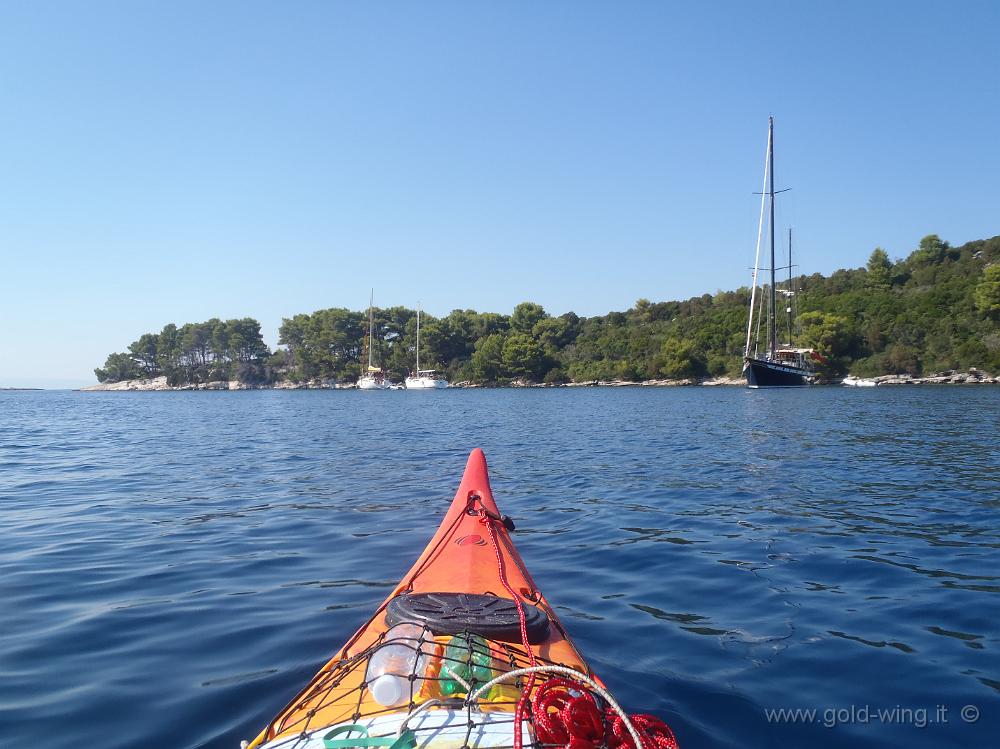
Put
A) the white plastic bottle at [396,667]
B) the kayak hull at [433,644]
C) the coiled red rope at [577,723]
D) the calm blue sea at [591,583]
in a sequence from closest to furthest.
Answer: the coiled red rope at [577,723], the kayak hull at [433,644], the white plastic bottle at [396,667], the calm blue sea at [591,583]

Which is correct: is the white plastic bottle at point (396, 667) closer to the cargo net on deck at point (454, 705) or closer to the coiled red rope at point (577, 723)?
the cargo net on deck at point (454, 705)

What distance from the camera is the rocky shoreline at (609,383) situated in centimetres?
5202

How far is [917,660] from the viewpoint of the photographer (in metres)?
4.17

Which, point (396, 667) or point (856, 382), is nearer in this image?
point (396, 667)

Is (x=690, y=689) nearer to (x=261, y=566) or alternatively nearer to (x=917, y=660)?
(x=917, y=660)

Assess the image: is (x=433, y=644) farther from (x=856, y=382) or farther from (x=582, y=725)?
(x=856, y=382)

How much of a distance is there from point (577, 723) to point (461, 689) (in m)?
0.57

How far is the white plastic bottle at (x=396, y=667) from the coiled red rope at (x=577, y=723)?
51cm

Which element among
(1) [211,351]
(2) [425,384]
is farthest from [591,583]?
(1) [211,351]

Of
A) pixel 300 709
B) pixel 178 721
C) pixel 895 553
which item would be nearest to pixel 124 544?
pixel 178 721

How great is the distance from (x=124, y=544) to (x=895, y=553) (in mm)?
7847

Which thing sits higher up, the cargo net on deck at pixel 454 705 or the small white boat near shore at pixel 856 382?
the small white boat near shore at pixel 856 382

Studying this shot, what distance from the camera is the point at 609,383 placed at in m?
75.8

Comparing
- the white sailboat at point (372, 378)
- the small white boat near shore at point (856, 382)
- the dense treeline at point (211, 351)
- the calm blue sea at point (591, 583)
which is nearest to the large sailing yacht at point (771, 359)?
the small white boat near shore at point (856, 382)
